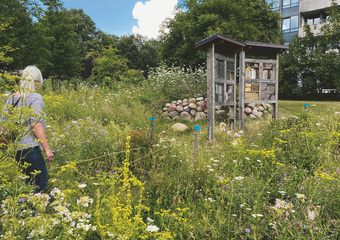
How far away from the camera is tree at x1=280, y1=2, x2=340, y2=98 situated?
18.8 m

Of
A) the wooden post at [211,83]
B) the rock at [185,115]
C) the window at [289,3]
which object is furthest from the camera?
the window at [289,3]

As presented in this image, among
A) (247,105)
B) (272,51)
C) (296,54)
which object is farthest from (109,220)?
(296,54)

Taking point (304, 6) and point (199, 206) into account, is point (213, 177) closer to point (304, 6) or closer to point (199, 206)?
point (199, 206)

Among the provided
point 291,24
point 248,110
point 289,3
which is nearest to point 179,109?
point 248,110

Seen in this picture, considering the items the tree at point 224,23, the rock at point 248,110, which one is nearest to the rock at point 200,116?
the rock at point 248,110

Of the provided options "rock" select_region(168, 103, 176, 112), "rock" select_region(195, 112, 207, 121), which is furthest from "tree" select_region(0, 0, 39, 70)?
"rock" select_region(195, 112, 207, 121)

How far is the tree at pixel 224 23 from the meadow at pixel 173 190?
10300mm

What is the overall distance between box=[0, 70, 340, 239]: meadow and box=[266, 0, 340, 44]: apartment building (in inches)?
965

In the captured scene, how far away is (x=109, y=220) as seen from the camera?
1959mm

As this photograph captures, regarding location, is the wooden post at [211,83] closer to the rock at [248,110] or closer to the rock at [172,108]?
the rock at [172,108]

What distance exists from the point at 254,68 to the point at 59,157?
7.22 m

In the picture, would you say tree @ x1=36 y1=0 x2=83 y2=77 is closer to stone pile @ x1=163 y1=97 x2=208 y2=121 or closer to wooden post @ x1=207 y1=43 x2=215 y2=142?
stone pile @ x1=163 y1=97 x2=208 y2=121

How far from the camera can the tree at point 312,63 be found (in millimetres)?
18781

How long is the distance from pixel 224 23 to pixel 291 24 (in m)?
17.6
